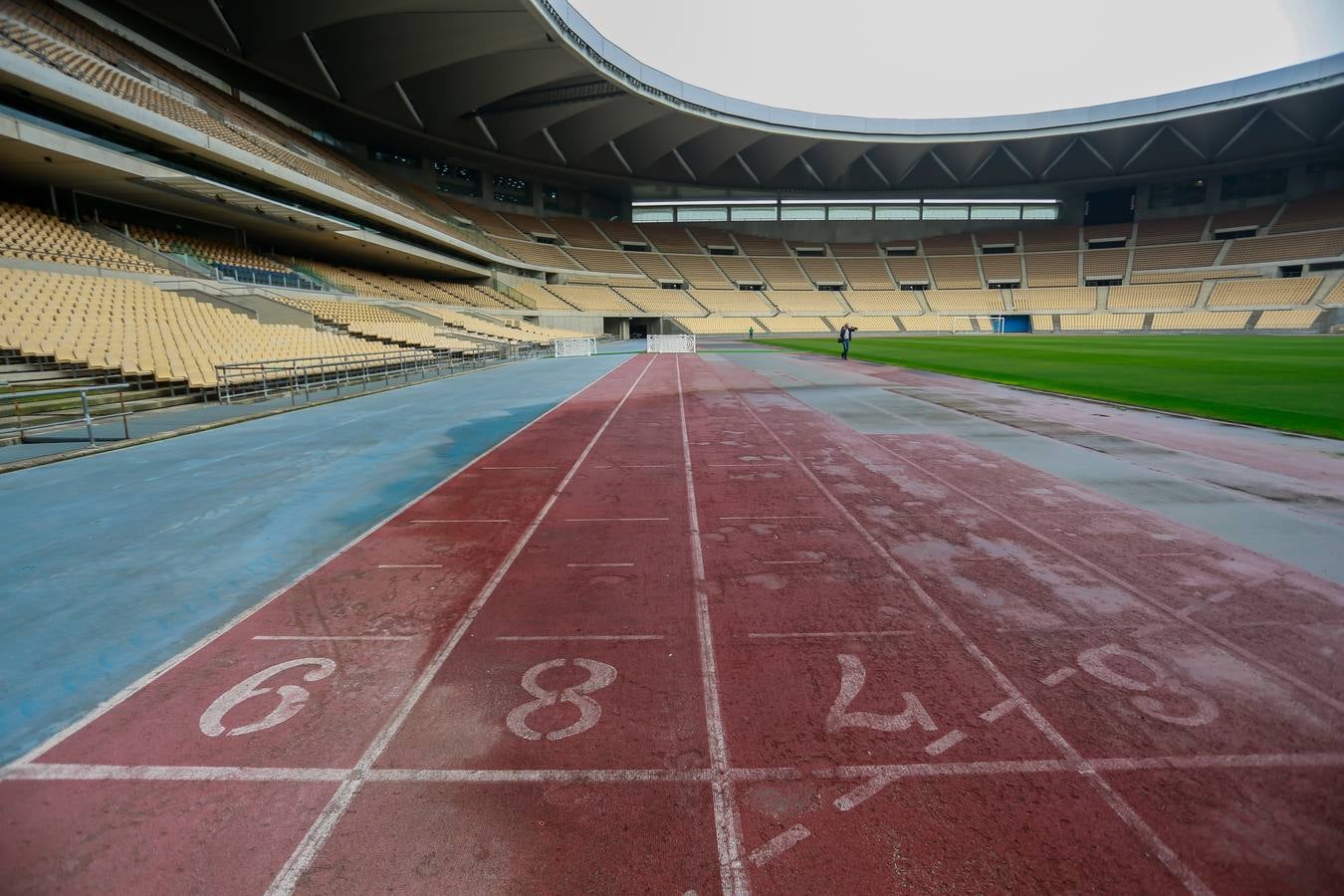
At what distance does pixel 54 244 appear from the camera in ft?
59.0

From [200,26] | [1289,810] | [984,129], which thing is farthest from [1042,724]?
[984,129]

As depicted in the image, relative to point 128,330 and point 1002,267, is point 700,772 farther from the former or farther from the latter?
point 1002,267

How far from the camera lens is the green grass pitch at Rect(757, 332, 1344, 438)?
37.2ft

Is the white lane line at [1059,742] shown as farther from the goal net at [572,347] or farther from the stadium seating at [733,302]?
the stadium seating at [733,302]

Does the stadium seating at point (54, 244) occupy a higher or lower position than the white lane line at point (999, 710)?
higher

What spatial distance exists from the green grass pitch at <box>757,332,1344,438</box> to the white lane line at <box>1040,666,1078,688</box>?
9880mm

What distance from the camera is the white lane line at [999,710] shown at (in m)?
2.93

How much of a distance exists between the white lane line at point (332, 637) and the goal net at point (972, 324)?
6238 cm

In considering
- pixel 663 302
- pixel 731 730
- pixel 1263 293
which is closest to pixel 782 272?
pixel 663 302

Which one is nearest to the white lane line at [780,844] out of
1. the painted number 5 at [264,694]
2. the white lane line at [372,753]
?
the white lane line at [372,753]

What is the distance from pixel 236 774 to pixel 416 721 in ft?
2.41

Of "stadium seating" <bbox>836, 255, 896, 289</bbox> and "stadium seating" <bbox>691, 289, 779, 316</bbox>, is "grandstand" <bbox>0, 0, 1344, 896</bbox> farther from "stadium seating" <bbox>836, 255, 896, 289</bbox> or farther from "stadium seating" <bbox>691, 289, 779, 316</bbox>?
"stadium seating" <bbox>836, 255, 896, 289</bbox>

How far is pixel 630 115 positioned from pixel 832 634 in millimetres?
48956

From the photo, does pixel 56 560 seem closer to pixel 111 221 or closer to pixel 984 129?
pixel 111 221
